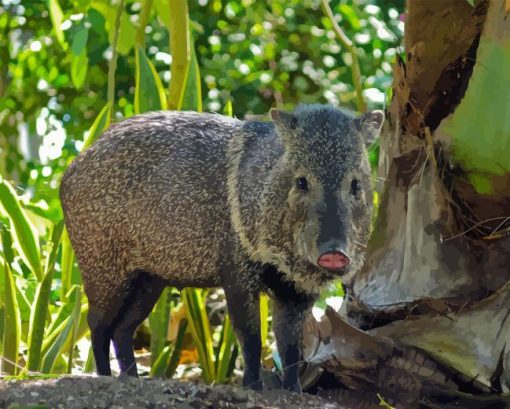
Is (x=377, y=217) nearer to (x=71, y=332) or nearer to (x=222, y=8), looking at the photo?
(x=71, y=332)

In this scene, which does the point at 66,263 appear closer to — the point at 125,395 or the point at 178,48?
the point at 178,48

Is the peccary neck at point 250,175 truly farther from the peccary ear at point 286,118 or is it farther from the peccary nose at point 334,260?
the peccary nose at point 334,260

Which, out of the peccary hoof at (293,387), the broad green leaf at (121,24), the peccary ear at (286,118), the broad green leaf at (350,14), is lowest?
the peccary hoof at (293,387)

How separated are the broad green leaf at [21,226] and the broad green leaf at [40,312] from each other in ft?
1.03

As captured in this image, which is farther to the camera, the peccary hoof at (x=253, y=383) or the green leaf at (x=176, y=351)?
the green leaf at (x=176, y=351)

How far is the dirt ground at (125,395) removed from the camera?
2326 millimetres

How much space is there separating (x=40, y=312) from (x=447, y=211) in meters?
1.32

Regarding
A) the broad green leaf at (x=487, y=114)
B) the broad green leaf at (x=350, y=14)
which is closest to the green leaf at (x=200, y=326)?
the broad green leaf at (x=487, y=114)

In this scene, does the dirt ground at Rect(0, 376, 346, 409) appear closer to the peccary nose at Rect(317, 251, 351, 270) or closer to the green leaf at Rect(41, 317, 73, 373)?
the peccary nose at Rect(317, 251, 351, 270)

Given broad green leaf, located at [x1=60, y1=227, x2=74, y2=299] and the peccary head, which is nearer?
the peccary head

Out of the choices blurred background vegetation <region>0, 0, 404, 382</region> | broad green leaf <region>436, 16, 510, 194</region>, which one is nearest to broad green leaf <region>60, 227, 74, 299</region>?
blurred background vegetation <region>0, 0, 404, 382</region>

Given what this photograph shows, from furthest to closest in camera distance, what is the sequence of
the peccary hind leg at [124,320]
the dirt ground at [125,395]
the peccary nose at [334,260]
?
the peccary hind leg at [124,320] → the dirt ground at [125,395] → the peccary nose at [334,260]

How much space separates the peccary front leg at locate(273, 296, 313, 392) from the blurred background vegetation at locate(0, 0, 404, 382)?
2.82 feet

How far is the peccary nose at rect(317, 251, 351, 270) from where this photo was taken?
2195 millimetres
